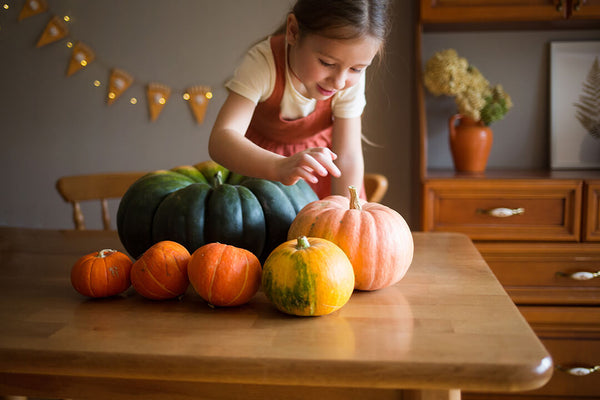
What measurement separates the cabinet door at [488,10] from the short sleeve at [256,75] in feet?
2.90

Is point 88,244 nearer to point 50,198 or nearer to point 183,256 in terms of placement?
point 183,256

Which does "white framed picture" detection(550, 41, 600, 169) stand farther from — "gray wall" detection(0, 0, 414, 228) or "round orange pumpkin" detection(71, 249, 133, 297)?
"round orange pumpkin" detection(71, 249, 133, 297)

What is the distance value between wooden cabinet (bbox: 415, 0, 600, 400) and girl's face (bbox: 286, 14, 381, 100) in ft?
2.87

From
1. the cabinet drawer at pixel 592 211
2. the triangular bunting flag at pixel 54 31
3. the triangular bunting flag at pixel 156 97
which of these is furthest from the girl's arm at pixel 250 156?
the triangular bunting flag at pixel 54 31

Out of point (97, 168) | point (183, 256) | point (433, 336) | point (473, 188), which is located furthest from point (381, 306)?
point (97, 168)

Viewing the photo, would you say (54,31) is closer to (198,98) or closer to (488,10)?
(198,98)

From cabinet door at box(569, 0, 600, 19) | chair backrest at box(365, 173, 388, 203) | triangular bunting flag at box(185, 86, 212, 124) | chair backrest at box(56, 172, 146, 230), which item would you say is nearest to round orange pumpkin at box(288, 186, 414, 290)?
chair backrest at box(365, 173, 388, 203)

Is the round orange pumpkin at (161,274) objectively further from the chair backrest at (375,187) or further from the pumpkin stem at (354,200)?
the chair backrest at (375,187)

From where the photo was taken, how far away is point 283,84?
1.23 metres

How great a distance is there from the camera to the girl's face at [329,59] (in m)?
0.94

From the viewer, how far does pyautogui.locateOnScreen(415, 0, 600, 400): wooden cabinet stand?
1.73m

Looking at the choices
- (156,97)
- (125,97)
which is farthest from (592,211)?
(125,97)

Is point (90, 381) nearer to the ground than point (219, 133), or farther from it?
nearer to the ground

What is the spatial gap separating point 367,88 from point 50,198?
1.74 metres
